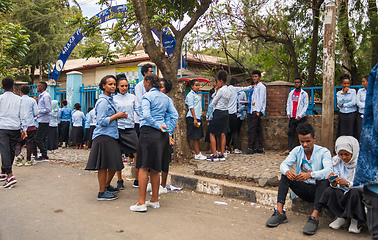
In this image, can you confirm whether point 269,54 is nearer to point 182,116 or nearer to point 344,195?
point 182,116

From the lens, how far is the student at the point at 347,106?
7.01 metres

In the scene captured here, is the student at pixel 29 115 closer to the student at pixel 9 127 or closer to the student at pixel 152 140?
the student at pixel 9 127

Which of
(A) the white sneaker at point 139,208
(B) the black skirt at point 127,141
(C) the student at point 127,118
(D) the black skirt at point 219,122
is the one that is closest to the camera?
(A) the white sneaker at point 139,208

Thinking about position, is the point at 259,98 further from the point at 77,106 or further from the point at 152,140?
the point at 77,106

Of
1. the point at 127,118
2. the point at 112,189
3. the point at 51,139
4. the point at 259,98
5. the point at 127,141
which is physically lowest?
the point at 112,189

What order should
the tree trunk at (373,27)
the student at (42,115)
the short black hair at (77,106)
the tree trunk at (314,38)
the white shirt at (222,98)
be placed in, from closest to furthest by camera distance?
the white shirt at (222,98) → the student at (42,115) → the tree trunk at (373,27) → the tree trunk at (314,38) → the short black hair at (77,106)

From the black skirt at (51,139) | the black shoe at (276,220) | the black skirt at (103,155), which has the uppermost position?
the black skirt at (103,155)

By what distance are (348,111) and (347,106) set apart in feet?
0.39

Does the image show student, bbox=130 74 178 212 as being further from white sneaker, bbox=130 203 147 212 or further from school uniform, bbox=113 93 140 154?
school uniform, bbox=113 93 140 154

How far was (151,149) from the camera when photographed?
4562 mm

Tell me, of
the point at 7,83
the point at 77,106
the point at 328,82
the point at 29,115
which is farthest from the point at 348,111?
the point at 77,106

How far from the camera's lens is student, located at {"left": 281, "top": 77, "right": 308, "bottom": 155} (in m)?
7.54

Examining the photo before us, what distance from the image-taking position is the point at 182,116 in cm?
721

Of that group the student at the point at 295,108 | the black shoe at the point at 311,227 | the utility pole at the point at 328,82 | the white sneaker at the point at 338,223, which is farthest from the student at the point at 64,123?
the white sneaker at the point at 338,223
